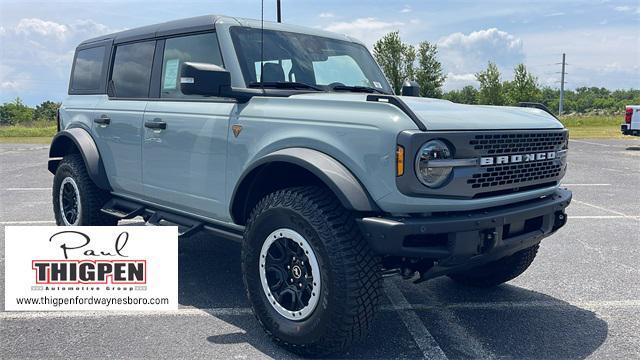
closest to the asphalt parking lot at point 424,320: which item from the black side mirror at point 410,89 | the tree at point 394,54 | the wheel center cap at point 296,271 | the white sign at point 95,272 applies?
the white sign at point 95,272

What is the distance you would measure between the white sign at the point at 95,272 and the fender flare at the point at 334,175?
1.33 m

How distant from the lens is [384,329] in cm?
362

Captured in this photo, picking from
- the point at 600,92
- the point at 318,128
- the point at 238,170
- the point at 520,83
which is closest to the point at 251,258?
the point at 238,170

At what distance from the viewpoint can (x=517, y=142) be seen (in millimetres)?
3250

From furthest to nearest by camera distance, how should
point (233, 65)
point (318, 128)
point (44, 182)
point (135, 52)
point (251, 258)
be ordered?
point (44, 182)
point (135, 52)
point (233, 65)
point (251, 258)
point (318, 128)

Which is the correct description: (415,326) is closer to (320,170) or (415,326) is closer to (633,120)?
(320,170)

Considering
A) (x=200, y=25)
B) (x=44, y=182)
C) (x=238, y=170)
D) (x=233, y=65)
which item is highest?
(x=200, y=25)

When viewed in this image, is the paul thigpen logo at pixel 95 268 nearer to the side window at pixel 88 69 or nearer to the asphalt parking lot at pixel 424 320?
the asphalt parking lot at pixel 424 320

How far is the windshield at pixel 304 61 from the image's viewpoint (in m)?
3.93

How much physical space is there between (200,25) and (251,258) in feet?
6.37

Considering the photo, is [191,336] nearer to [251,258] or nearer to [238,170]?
[251,258]

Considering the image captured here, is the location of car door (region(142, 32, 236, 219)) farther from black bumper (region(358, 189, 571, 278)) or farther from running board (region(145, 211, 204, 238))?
black bumper (region(358, 189, 571, 278))

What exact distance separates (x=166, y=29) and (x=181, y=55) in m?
0.36

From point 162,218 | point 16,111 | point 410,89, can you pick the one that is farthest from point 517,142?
point 16,111
